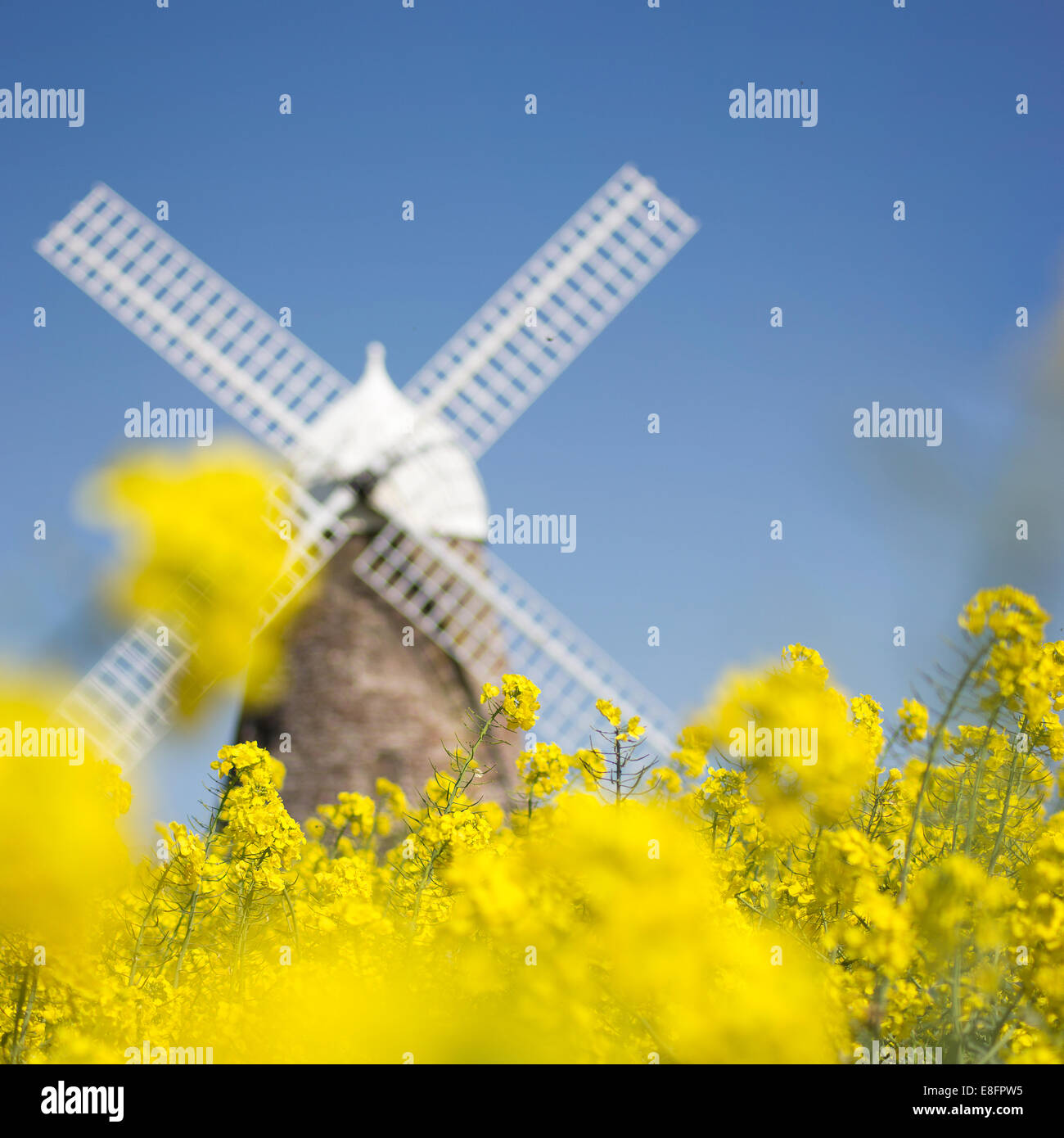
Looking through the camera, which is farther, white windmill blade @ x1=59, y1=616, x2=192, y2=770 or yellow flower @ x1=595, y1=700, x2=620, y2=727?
white windmill blade @ x1=59, y1=616, x2=192, y2=770

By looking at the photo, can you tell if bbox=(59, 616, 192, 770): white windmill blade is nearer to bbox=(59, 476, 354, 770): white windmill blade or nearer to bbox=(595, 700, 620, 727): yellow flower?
bbox=(59, 476, 354, 770): white windmill blade

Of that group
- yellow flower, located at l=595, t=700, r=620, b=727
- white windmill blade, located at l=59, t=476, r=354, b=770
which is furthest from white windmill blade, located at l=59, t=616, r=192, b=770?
yellow flower, located at l=595, t=700, r=620, b=727

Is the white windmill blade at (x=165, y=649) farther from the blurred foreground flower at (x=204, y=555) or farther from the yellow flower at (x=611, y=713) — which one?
the yellow flower at (x=611, y=713)

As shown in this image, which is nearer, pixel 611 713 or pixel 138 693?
pixel 611 713

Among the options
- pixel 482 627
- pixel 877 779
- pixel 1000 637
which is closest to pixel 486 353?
pixel 482 627

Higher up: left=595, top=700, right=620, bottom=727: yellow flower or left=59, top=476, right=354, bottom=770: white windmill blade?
left=59, top=476, right=354, bottom=770: white windmill blade

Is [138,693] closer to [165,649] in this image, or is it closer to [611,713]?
[165,649]

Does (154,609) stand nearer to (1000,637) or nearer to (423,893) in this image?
(423,893)

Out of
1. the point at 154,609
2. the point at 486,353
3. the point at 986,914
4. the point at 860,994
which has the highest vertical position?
the point at 486,353

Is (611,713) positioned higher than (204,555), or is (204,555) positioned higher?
(204,555)

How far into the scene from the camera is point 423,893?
3.41m

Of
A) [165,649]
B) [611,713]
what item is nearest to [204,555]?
[165,649]

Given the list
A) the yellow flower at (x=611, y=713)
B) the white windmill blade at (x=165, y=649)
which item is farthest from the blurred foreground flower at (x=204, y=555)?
the yellow flower at (x=611, y=713)
